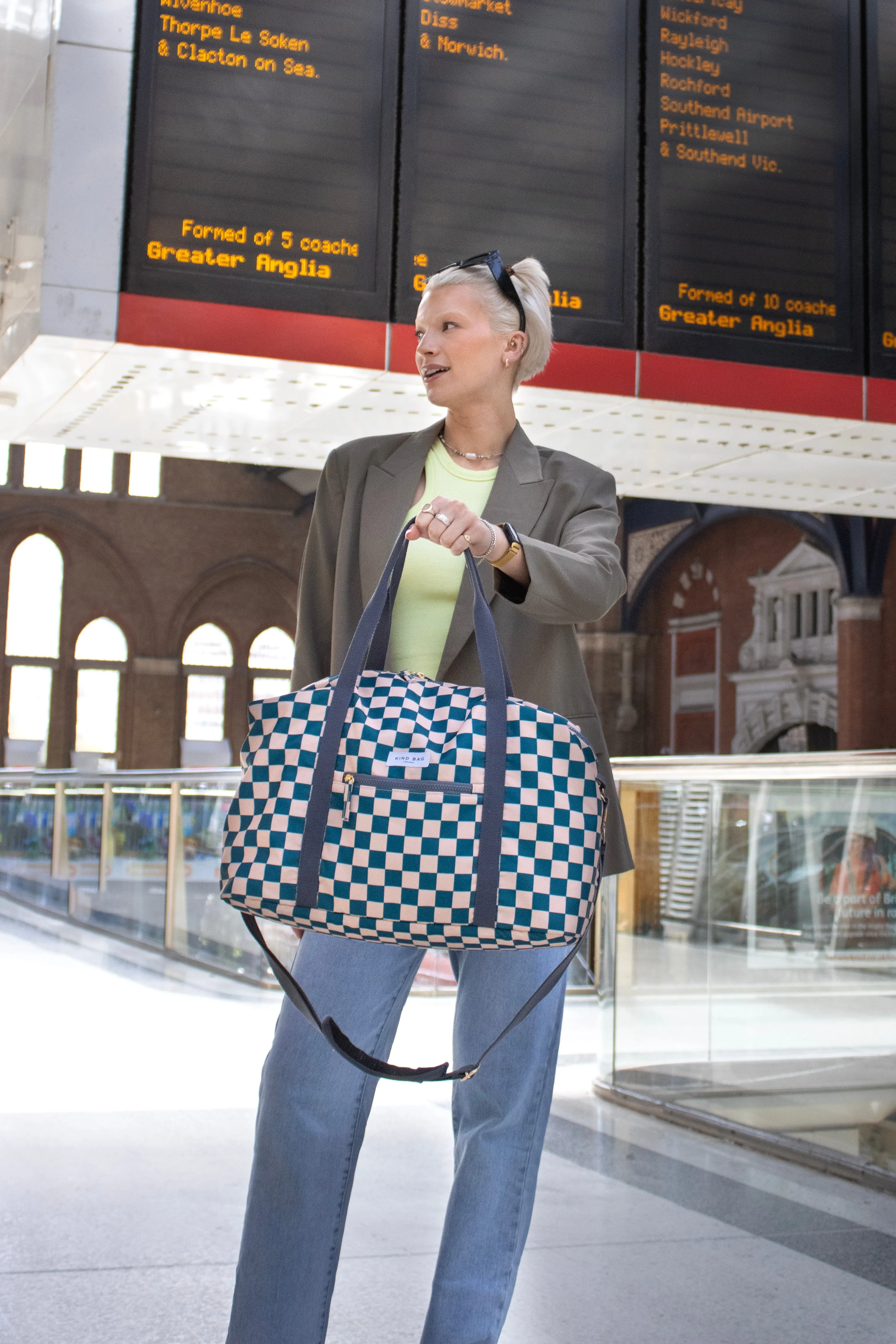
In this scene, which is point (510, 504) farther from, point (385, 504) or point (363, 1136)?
point (363, 1136)

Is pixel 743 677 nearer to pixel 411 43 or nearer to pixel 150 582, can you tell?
pixel 150 582

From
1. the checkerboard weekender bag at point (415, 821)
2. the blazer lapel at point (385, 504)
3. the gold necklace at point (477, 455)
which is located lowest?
the checkerboard weekender bag at point (415, 821)

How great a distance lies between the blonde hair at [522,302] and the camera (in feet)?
5.91

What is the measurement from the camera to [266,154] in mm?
3598

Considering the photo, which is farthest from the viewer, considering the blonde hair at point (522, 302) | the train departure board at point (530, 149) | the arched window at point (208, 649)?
the arched window at point (208, 649)

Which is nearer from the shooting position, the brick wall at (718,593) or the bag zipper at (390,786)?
the bag zipper at (390,786)

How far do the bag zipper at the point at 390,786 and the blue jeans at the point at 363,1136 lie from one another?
0.79 ft

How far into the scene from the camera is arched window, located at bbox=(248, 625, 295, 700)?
27.3 metres

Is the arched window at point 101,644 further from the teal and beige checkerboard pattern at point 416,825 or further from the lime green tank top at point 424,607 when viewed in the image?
the teal and beige checkerboard pattern at point 416,825

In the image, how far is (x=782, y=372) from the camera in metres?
3.97

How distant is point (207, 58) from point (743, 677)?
17361 millimetres

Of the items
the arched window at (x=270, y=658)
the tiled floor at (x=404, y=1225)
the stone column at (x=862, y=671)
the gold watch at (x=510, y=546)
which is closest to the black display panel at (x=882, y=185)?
the tiled floor at (x=404, y=1225)

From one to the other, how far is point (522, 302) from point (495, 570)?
1.35ft

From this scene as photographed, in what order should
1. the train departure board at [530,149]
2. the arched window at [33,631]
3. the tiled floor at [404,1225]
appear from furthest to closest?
1. the arched window at [33,631]
2. the train departure board at [530,149]
3. the tiled floor at [404,1225]
